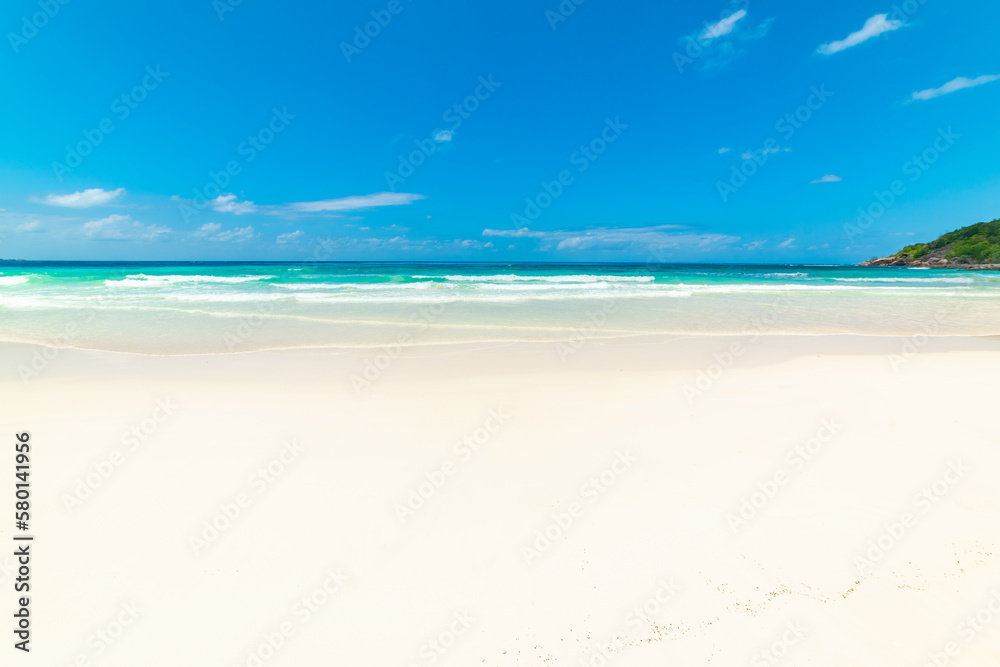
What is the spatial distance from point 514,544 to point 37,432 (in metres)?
5.42

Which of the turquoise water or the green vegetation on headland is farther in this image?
the green vegetation on headland

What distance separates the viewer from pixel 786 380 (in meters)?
6.68

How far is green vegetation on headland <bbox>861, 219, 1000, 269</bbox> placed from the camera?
188 feet

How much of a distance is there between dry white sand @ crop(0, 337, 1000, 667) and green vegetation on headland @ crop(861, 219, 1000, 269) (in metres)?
78.1

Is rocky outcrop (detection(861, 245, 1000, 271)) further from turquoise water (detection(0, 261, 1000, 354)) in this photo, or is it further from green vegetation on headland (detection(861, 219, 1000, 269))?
turquoise water (detection(0, 261, 1000, 354))

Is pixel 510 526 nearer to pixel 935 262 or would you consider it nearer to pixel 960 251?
pixel 960 251

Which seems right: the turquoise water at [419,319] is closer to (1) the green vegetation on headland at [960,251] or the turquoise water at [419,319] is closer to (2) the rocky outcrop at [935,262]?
(2) the rocky outcrop at [935,262]

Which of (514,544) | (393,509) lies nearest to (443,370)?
(393,509)

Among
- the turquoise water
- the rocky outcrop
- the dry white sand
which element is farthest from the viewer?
the rocky outcrop

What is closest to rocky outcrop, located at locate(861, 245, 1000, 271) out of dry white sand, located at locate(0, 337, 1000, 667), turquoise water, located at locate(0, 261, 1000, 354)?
turquoise water, located at locate(0, 261, 1000, 354)

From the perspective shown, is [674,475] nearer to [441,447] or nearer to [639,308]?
[441,447]

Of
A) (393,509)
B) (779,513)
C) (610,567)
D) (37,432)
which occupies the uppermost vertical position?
(37,432)

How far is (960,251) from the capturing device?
2426 inches

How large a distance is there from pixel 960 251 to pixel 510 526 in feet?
293
